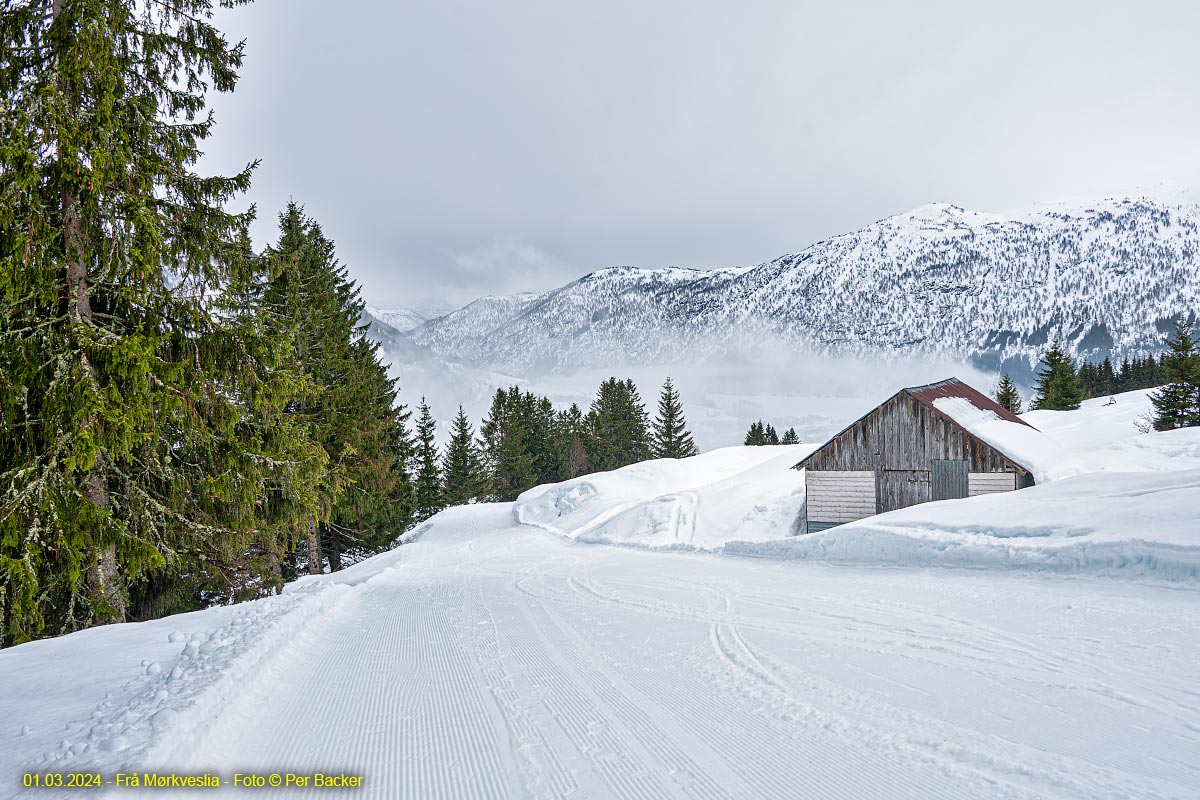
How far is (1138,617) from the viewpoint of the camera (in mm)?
5180

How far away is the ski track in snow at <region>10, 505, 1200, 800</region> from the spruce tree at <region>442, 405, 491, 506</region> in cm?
3976

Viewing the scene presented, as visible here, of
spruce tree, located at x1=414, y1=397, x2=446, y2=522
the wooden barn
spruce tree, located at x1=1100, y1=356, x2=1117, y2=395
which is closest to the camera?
the wooden barn

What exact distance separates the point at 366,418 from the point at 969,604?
754 inches

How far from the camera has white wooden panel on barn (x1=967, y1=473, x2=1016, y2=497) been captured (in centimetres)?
1806

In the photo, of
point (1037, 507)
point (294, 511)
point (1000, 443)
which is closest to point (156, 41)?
point (294, 511)

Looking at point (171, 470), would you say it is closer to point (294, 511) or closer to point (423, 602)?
point (294, 511)

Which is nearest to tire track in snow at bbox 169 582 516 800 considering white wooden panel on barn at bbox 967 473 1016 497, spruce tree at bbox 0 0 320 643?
spruce tree at bbox 0 0 320 643

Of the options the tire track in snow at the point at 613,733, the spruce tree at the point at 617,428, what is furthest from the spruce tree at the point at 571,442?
the tire track in snow at the point at 613,733

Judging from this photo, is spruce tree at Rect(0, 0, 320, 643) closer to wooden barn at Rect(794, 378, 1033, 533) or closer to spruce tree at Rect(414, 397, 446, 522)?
wooden barn at Rect(794, 378, 1033, 533)

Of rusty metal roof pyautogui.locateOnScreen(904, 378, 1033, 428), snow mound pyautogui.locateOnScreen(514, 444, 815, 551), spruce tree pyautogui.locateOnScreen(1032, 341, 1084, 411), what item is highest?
spruce tree pyautogui.locateOnScreen(1032, 341, 1084, 411)

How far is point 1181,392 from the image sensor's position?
38.4m

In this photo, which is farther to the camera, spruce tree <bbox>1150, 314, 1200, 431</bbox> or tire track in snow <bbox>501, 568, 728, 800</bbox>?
spruce tree <bbox>1150, 314, 1200, 431</bbox>

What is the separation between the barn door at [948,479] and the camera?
1880 cm

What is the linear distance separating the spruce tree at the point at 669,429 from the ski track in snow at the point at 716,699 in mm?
55673
